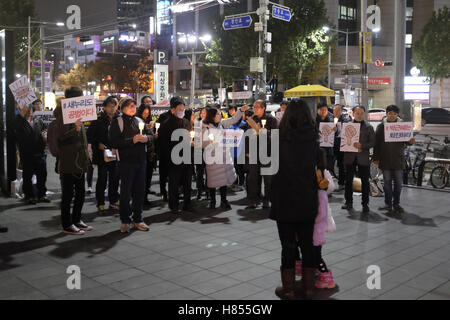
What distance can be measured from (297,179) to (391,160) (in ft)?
15.4

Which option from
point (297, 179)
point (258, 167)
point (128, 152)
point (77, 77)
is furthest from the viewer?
point (77, 77)

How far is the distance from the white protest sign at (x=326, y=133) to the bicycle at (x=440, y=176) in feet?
9.56

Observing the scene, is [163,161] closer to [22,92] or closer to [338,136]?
[22,92]

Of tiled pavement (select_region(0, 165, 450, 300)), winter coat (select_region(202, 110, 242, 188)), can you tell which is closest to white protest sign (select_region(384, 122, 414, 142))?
tiled pavement (select_region(0, 165, 450, 300))

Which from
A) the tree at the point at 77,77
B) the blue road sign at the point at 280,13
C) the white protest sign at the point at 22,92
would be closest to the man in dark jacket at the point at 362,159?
the white protest sign at the point at 22,92

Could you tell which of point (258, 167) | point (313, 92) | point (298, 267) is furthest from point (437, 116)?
point (298, 267)

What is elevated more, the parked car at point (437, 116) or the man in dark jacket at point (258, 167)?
the parked car at point (437, 116)

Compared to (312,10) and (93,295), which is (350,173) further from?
(312,10)

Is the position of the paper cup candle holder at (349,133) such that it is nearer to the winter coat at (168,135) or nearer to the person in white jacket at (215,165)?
the person in white jacket at (215,165)

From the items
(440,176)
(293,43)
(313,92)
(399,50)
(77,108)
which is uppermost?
(293,43)

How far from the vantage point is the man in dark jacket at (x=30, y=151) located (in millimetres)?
9414

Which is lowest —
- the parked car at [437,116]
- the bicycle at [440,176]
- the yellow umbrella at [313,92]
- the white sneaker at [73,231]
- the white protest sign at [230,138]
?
the white sneaker at [73,231]

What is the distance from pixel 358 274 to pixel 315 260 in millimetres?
814

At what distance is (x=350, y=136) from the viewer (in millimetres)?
8898
